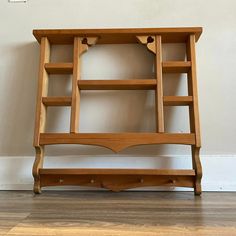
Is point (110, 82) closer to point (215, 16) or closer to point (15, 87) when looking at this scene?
point (15, 87)

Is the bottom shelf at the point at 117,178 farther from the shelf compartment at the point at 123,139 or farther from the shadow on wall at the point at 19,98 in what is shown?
the shadow on wall at the point at 19,98

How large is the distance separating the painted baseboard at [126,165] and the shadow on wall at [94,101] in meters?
0.03

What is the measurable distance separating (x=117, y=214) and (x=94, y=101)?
63 cm

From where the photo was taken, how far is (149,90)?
122cm

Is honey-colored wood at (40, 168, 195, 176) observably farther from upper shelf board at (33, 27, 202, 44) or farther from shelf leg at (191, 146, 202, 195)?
upper shelf board at (33, 27, 202, 44)

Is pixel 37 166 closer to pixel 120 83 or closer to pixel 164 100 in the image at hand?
pixel 120 83

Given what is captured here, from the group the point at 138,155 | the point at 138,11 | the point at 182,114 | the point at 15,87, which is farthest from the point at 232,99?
the point at 15,87

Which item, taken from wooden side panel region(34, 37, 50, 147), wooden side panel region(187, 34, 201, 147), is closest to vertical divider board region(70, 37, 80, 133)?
wooden side panel region(34, 37, 50, 147)

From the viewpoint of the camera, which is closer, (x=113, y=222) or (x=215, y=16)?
(x=113, y=222)

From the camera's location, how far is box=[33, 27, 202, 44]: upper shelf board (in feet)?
3.75

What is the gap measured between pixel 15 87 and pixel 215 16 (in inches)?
42.1

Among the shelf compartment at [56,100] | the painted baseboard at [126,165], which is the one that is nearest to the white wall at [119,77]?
the painted baseboard at [126,165]

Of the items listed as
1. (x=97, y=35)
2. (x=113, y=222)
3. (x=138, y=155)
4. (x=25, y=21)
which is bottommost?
(x=113, y=222)

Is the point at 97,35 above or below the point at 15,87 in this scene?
above
